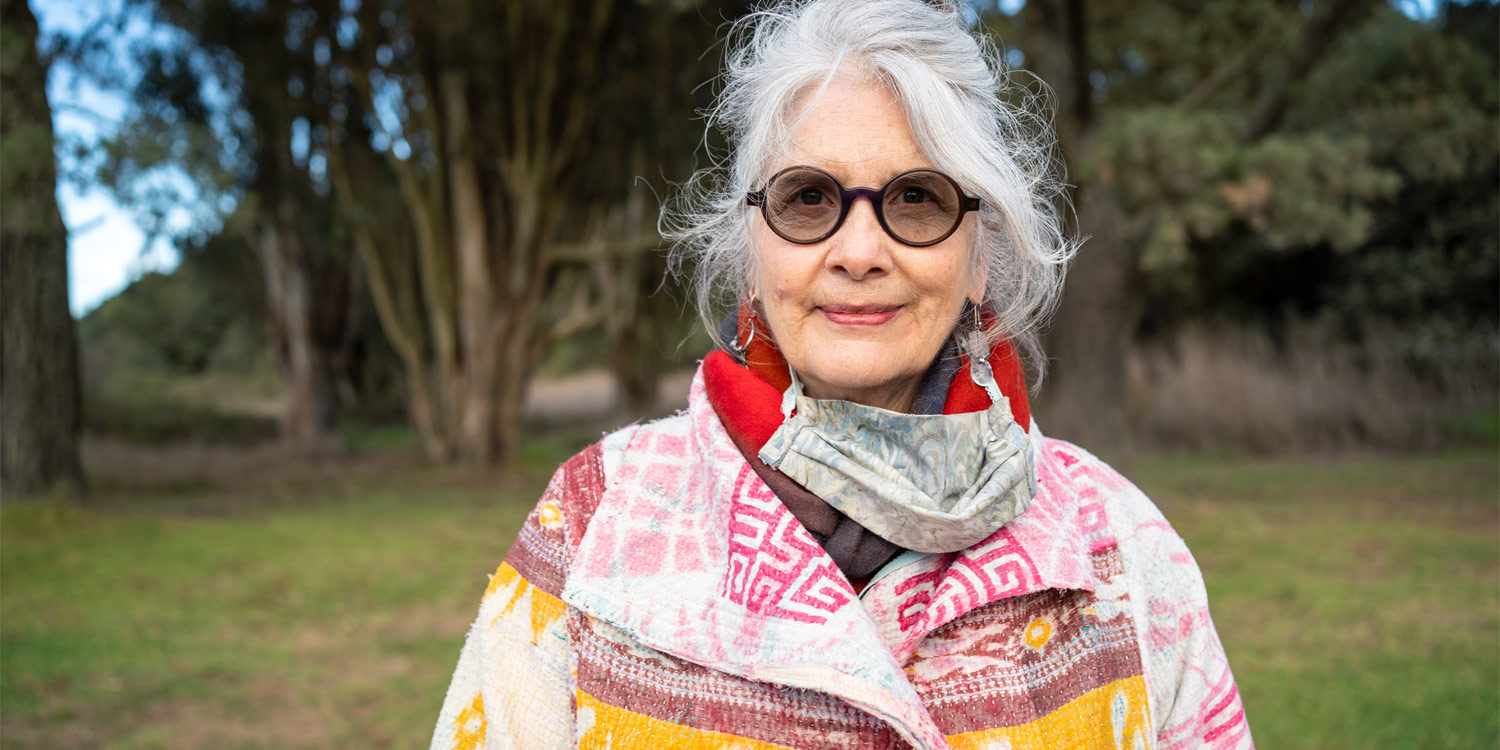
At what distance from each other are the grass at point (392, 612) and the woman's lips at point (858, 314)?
341 centimetres

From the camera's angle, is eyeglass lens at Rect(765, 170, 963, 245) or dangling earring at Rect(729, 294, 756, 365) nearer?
eyeglass lens at Rect(765, 170, 963, 245)

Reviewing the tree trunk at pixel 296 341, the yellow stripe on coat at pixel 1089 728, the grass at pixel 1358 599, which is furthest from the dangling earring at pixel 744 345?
the tree trunk at pixel 296 341

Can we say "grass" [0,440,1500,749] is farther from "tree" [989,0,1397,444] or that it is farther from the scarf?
the scarf

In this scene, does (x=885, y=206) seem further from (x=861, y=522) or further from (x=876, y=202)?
(x=861, y=522)

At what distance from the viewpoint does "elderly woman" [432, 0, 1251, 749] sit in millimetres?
1450

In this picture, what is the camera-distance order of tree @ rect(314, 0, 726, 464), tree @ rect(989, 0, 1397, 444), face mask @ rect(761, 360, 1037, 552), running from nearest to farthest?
face mask @ rect(761, 360, 1037, 552) < tree @ rect(989, 0, 1397, 444) < tree @ rect(314, 0, 726, 464)

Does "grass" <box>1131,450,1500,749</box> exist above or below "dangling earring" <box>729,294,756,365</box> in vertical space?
below

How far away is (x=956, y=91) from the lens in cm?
163

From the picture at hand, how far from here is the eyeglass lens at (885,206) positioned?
62.5 inches

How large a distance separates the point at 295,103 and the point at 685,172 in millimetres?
4894

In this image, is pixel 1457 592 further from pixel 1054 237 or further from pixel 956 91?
pixel 956 91

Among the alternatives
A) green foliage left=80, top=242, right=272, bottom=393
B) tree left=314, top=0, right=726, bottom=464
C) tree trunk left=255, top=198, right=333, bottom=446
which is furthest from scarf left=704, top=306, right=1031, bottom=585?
green foliage left=80, top=242, right=272, bottom=393

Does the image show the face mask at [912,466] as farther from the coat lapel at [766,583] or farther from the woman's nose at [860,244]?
the woman's nose at [860,244]

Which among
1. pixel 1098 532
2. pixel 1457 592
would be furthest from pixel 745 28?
pixel 1457 592
